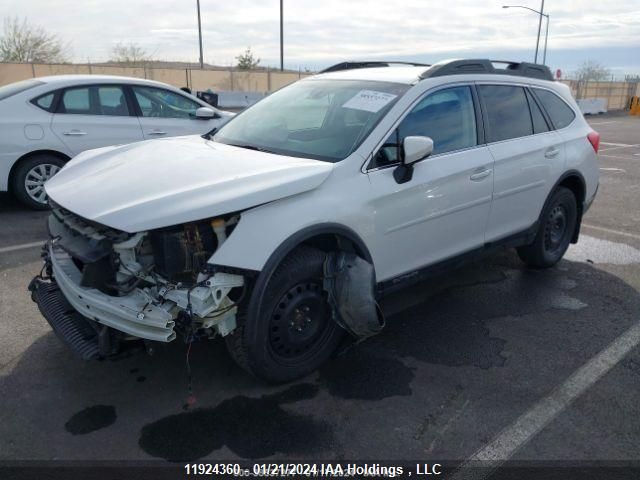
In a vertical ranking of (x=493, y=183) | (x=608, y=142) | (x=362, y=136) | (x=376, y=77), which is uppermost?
(x=376, y=77)

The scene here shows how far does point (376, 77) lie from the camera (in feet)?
13.3

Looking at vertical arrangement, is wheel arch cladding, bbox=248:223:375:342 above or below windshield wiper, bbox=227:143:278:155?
below

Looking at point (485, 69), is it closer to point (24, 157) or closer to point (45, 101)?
point (45, 101)

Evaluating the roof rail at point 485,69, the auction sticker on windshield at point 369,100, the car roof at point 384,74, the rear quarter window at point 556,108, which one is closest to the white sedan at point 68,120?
the car roof at point 384,74

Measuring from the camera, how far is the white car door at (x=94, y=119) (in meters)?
6.81

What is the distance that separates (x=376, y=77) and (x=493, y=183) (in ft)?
4.00

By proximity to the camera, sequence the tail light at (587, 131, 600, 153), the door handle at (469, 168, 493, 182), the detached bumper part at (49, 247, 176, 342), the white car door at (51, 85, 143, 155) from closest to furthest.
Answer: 1. the detached bumper part at (49, 247, 176, 342)
2. the door handle at (469, 168, 493, 182)
3. the tail light at (587, 131, 600, 153)
4. the white car door at (51, 85, 143, 155)

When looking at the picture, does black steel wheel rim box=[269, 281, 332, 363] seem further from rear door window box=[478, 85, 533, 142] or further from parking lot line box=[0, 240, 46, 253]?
parking lot line box=[0, 240, 46, 253]

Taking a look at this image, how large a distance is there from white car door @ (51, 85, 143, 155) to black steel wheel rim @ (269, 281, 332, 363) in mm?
4890

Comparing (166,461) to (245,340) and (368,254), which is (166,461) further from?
(368,254)

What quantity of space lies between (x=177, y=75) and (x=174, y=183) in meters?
36.2

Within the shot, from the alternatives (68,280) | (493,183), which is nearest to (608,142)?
(493,183)

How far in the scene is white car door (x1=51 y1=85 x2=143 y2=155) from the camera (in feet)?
22.3

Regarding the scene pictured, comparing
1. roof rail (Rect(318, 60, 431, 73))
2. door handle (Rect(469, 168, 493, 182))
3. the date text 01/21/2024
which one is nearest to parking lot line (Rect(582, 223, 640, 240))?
door handle (Rect(469, 168, 493, 182))
